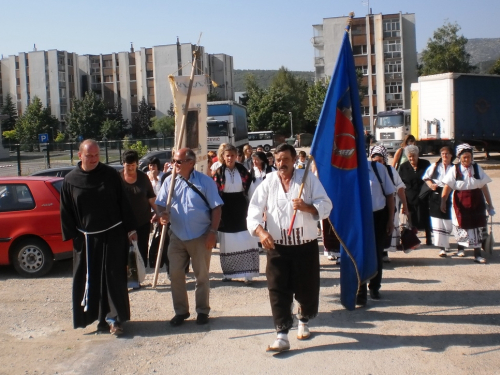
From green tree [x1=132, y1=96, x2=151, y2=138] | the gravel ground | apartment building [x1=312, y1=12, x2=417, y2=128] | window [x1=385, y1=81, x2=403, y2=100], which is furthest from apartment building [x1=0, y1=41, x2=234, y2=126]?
the gravel ground

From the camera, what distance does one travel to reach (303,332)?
5.88 metres

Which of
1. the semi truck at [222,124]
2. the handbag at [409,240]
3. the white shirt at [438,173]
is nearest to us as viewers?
the handbag at [409,240]

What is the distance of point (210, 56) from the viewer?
101 m

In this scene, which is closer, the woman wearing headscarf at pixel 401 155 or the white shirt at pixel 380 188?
the white shirt at pixel 380 188

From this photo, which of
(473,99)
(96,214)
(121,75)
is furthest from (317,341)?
(121,75)

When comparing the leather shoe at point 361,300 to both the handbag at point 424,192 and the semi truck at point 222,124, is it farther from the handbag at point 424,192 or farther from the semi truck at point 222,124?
the semi truck at point 222,124

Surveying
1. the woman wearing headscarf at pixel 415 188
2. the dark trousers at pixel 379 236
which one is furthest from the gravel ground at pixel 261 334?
the woman wearing headscarf at pixel 415 188

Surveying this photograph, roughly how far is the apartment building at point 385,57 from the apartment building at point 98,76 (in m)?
22.5

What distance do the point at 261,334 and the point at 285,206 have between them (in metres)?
1.40

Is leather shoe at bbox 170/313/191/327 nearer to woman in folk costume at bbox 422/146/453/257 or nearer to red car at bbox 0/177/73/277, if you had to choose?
red car at bbox 0/177/73/277

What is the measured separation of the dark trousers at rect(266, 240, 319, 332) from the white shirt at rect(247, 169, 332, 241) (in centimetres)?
14

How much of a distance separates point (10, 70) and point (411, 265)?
97369 millimetres

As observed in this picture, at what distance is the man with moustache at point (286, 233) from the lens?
5559mm

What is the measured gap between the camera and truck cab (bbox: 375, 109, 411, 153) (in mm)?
41688
